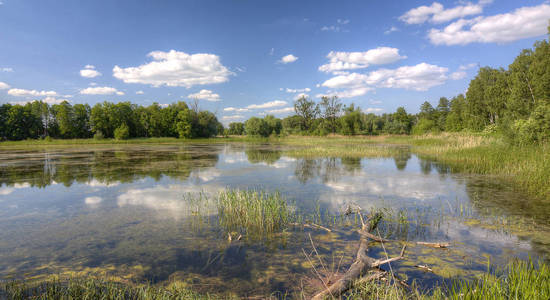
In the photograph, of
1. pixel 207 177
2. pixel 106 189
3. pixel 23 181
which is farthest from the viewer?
pixel 207 177

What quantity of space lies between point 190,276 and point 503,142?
78.8ft

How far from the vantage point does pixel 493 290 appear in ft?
9.30

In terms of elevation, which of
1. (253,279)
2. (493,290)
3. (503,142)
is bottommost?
(253,279)

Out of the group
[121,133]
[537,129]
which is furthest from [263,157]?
[121,133]

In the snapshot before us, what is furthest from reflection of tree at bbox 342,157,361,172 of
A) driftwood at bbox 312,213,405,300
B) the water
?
driftwood at bbox 312,213,405,300

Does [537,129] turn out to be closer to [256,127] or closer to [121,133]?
[256,127]

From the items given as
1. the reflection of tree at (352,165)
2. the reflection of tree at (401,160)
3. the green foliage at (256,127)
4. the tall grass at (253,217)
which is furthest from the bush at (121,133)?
the tall grass at (253,217)

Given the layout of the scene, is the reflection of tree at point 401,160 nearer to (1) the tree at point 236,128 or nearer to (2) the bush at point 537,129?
(2) the bush at point 537,129

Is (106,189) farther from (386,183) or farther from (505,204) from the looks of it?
(505,204)

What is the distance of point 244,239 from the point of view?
20.2 feet

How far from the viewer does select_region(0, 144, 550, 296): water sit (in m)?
4.67

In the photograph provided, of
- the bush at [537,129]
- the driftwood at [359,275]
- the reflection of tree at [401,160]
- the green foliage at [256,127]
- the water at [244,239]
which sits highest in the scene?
the green foliage at [256,127]

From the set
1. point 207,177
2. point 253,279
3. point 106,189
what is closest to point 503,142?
point 207,177

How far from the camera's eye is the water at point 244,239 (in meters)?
4.67
